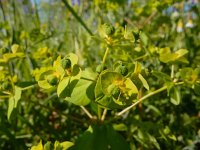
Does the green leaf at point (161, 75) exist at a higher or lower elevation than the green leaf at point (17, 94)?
higher

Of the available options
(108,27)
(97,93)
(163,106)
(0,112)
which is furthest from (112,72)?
(163,106)

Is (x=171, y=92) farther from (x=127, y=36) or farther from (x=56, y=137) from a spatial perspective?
(x=56, y=137)

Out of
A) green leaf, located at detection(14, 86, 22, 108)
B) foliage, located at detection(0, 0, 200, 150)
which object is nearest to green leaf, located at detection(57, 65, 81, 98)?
foliage, located at detection(0, 0, 200, 150)

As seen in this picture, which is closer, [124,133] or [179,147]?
[179,147]

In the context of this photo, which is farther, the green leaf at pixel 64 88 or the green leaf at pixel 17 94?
the green leaf at pixel 17 94

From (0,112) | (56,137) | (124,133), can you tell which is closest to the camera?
(0,112)

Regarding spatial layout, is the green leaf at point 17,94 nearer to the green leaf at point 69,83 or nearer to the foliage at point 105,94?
the foliage at point 105,94

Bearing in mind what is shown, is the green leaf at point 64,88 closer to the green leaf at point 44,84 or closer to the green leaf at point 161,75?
the green leaf at point 44,84

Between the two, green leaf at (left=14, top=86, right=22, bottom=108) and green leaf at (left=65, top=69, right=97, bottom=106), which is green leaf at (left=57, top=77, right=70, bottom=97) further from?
green leaf at (left=14, top=86, right=22, bottom=108)

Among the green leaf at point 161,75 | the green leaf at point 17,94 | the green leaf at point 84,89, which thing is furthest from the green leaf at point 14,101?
the green leaf at point 161,75

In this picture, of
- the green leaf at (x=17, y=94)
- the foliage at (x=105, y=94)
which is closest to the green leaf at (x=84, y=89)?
the foliage at (x=105, y=94)

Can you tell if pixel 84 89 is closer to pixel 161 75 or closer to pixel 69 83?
pixel 69 83
